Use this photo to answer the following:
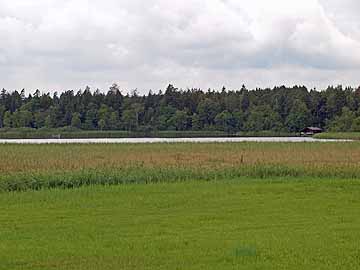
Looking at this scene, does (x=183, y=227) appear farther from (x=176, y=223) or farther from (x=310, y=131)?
(x=310, y=131)

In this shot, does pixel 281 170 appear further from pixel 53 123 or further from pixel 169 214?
pixel 53 123

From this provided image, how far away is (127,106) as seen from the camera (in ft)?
557

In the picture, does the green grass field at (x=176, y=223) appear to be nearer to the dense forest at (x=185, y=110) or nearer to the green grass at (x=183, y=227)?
the green grass at (x=183, y=227)

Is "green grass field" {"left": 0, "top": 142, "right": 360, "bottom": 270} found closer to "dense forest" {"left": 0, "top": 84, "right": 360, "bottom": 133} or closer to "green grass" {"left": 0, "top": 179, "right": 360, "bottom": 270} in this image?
"green grass" {"left": 0, "top": 179, "right": 360, "bottom": 270}

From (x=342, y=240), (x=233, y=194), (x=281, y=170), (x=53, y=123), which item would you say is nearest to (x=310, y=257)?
(x=342, y=240)

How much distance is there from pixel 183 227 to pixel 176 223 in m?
0.69

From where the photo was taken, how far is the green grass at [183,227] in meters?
11.1

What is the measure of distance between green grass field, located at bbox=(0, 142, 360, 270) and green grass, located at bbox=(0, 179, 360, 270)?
19mm

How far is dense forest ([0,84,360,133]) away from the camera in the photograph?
15412 cm

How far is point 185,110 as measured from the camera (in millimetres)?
163875

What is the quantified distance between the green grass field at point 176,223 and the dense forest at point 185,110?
124m

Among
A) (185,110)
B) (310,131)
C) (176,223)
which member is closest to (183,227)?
(176,223)

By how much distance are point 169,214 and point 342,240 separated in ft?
18.7

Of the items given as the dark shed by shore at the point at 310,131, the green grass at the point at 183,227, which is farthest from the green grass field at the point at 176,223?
the dark shed by shore at the point at 310,131
